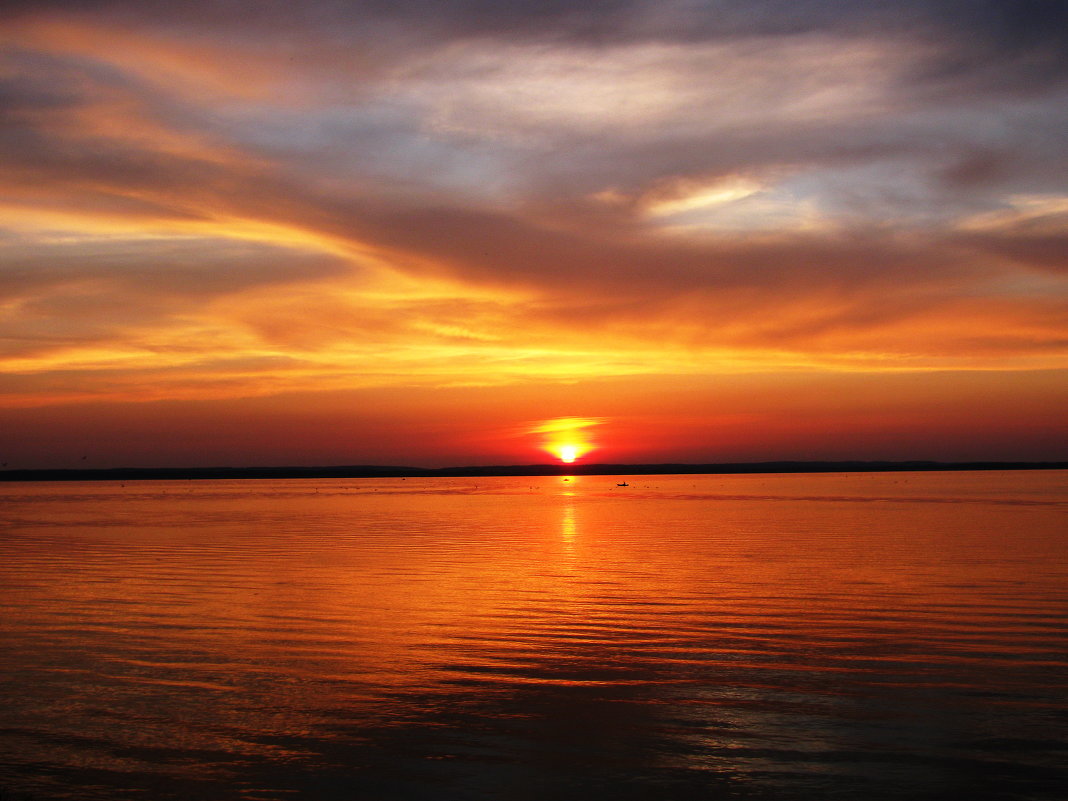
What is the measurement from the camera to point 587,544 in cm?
3784

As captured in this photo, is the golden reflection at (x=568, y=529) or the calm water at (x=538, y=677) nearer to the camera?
the calm water at (x=538, y=677)

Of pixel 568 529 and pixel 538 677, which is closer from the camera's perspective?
pixel 538 677

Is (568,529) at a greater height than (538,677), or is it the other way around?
(538,677)

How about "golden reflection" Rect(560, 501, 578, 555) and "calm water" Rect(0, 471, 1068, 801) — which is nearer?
"calm water" Rect(0, 471, 1068, 801)

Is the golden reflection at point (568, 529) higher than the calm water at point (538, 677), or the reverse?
the calm water at point (538, 677)

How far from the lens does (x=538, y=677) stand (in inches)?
566

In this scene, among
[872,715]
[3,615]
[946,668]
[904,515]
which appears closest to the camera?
[872,715]

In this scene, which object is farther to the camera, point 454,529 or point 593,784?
point 454,529

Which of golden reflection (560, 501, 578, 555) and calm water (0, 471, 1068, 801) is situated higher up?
calm water (0, 471, 1068, 801)

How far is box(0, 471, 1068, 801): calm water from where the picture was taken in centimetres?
1024

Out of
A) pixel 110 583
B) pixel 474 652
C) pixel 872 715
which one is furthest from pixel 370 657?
pixel 110 583

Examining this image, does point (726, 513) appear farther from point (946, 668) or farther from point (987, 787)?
point (987, 787)

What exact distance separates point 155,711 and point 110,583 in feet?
46.7

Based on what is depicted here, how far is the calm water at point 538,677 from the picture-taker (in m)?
10.2
